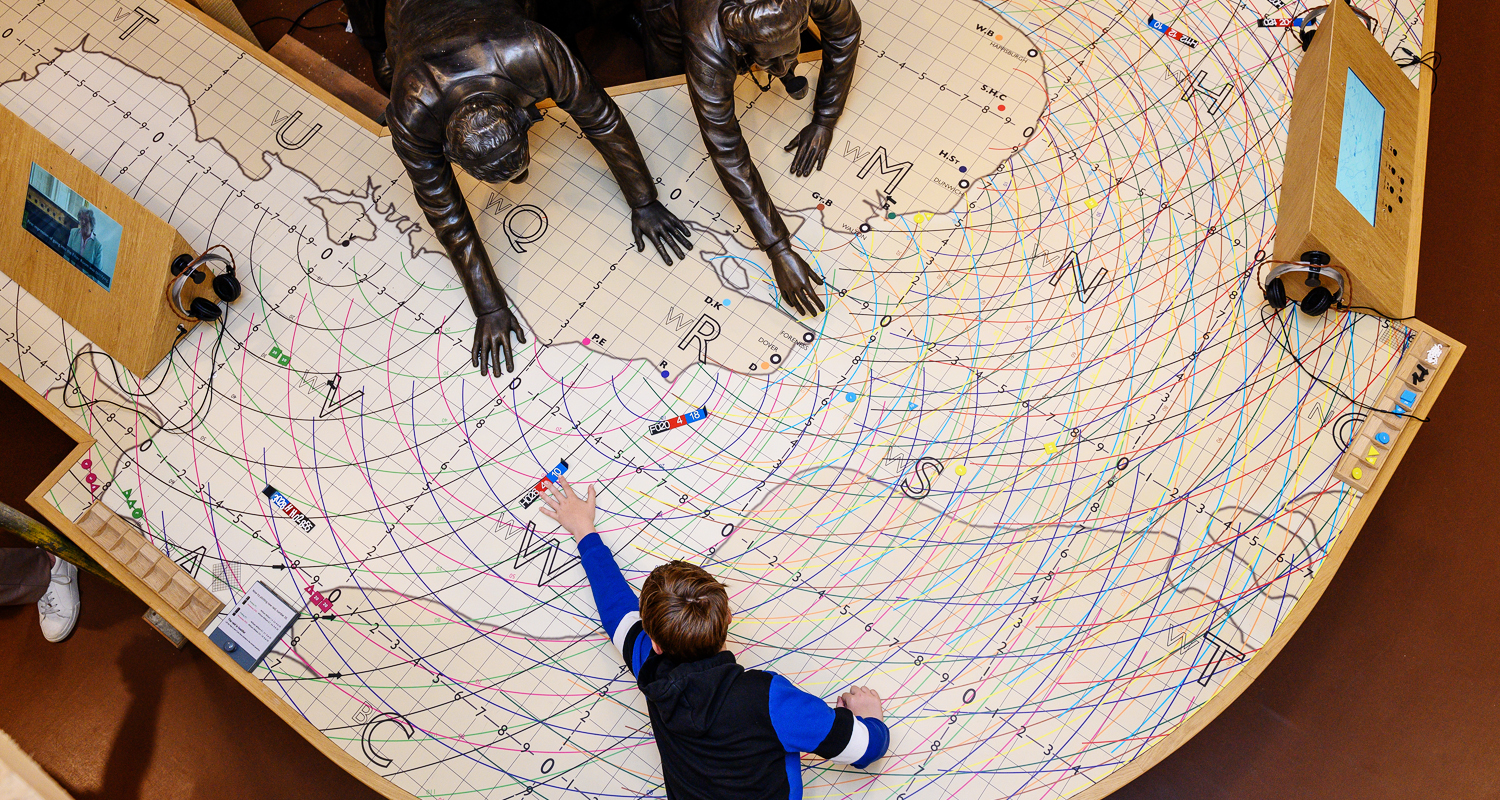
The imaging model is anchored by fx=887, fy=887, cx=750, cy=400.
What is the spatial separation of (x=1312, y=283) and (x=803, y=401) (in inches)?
66.4

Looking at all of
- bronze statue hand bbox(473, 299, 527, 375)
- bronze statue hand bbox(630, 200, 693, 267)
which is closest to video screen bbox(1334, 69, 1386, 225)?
bronze statue hand bbox(630, 200, 693, 267)

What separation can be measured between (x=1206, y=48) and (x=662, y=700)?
307cm

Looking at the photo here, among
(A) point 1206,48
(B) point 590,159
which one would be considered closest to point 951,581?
(B) point 590,159

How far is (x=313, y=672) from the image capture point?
111 inches

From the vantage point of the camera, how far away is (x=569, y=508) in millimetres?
2930

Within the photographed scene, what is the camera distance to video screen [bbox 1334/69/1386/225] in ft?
9.36

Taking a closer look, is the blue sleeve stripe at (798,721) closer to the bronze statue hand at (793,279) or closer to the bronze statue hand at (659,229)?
the bronze statue hand at (793,279)

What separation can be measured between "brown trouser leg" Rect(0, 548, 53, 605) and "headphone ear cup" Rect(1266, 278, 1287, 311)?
4.87 metres

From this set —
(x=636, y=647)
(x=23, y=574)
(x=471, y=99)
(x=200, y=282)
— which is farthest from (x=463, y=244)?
(x=23, y=574)

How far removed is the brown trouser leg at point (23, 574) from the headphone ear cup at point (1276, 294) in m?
4.87

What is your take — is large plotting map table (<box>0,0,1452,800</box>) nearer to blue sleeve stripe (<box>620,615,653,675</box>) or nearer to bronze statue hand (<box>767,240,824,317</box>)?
bronze statue hand (<box>767,240,824,317</box>)

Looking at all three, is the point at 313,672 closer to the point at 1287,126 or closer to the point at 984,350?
the point at 984,350

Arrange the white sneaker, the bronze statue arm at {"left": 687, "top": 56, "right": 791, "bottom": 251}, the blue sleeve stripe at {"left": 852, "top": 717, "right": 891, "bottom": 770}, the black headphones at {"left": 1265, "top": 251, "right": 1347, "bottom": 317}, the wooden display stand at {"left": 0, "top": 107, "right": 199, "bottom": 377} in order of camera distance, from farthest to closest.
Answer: the white sneaker
the wooden display stand at {"left": 0, "top": 107, "right": 199, "bottom": 377}
the bronze statue arm at {"left": 687, "top": 56, "right": 791, "bottom": 251}
the black headphones at {"left": 1265, "top": 251, "right": 1347, "bottom": 317}
the blue sleeve stripe at {"left": 852, "top": 717, "right": 891, "bottom": 770}

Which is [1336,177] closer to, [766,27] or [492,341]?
[766,27]
